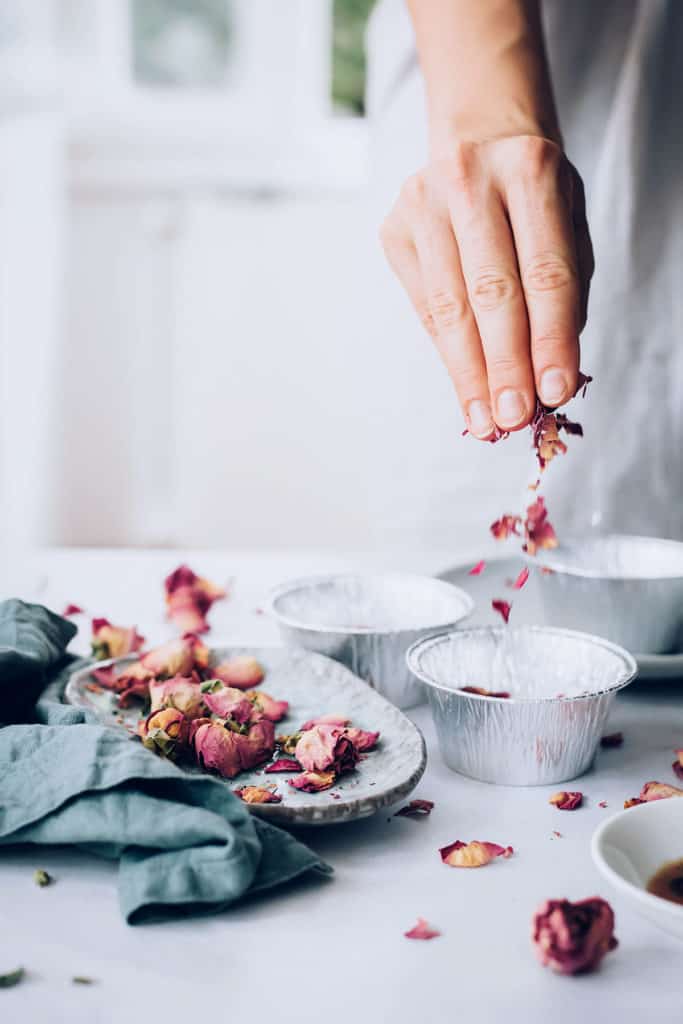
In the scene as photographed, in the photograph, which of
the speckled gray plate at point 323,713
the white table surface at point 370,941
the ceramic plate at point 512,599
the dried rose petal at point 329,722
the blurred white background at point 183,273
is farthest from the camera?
the blurred white background at point 183,273

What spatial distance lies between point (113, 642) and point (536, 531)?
1.20 ft

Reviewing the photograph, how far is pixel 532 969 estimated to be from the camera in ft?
1.63

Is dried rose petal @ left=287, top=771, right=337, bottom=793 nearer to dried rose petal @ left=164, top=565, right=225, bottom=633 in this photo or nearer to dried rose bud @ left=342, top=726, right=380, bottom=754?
dried rose bud @ left=342, top=726, right=380, bottom=754

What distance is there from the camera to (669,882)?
53 centimetres

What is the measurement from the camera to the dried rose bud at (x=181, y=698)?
69 centimetres

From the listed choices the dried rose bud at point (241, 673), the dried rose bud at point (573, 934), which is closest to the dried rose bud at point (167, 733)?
the dried rose bud at point (241, 673)

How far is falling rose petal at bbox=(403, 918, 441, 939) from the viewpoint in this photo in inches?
20.5

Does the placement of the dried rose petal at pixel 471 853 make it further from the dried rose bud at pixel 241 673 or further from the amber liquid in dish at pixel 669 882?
the dried rose bud at pixel 241 673

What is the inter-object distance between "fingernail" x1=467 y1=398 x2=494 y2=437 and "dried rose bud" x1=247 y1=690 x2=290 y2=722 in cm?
24

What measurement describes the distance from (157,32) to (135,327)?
69cm

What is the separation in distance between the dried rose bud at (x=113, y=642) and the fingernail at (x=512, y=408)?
1.19 feet

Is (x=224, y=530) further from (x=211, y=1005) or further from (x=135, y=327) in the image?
(x=211, y=1005)

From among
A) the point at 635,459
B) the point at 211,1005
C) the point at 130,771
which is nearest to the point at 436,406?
the point at 635,459

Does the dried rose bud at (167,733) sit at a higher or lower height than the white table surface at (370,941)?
higher
